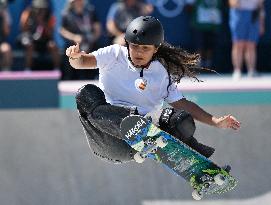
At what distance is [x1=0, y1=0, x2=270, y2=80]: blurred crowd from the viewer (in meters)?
12.9

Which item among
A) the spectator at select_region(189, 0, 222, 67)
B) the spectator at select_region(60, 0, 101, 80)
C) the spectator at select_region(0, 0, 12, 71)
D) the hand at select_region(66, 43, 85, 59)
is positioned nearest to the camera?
the hand at select_region(66, 43, 85, 59)

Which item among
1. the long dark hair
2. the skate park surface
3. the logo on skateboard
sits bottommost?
the skate park surface

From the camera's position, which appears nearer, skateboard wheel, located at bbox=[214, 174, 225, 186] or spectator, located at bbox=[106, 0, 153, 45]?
skateboard wheel, located at bbox=[214, 174, 225, 186]

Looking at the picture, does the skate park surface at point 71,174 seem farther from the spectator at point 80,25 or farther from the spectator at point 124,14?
the spectator at point 124,14

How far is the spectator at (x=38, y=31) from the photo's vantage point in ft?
43.9

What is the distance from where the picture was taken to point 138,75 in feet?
22.1

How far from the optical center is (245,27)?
13531 mm

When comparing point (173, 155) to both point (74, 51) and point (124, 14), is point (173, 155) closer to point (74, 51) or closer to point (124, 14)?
point (74, 51)

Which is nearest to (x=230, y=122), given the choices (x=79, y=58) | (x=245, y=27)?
(x=79, y=58)

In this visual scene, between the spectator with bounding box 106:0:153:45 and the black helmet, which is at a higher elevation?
the black helmet

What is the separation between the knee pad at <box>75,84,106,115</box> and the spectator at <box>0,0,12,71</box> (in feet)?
22.3

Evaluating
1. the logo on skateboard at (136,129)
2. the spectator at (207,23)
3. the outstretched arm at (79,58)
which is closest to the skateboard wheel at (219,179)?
the logo on skateboard at (136,129)

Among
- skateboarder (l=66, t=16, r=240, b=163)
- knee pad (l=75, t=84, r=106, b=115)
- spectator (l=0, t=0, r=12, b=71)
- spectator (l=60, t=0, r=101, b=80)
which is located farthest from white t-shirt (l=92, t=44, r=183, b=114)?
spectator (l=0, t=0, r=12, b=71)

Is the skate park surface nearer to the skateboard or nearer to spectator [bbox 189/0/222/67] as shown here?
the skateboard
